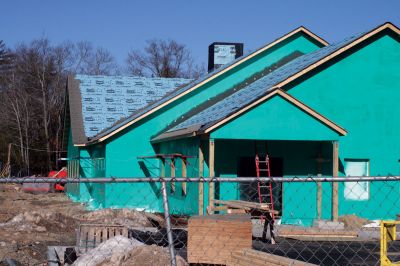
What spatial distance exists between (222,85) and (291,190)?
7303mm

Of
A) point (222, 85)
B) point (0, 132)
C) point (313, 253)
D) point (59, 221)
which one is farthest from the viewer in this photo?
point (0, 132)

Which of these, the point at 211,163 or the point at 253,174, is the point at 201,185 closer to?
the point at 211,163

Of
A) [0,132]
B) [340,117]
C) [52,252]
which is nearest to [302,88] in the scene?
[340,117]

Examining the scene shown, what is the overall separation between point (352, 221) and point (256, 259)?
43.8ft

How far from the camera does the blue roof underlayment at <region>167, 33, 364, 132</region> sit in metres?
20.2

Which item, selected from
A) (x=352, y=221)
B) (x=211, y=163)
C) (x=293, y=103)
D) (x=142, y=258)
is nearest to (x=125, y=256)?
(x=142, y=258)

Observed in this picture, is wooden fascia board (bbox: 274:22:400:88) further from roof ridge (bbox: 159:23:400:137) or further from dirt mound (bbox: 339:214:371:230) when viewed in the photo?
dirt mound (bbox: 339:214:371:230)

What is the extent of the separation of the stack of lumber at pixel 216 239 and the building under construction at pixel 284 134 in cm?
1069

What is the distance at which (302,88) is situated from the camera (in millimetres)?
21375

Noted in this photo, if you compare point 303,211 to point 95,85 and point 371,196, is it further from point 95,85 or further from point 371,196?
point 95,85

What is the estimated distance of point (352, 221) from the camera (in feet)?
64.6

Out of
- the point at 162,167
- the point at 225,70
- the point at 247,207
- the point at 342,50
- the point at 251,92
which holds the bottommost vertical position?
the point at 247,207

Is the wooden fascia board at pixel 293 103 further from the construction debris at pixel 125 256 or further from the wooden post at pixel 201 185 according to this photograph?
the construction debris at pixel 125 256

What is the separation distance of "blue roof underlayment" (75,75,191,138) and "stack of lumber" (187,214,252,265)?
20.3m
